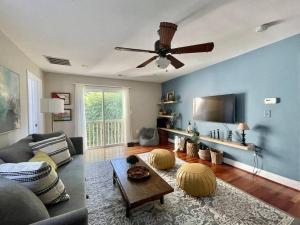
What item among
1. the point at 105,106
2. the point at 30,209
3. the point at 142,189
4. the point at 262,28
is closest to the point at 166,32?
the point at 262,28

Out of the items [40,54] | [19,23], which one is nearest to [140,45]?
[19,23]

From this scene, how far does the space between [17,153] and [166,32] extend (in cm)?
213

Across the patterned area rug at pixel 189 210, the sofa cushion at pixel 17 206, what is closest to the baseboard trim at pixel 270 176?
the patterned area rug at pixel 189 210

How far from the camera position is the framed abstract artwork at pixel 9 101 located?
200 centimetres

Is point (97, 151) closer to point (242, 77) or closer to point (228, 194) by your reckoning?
point (228, 194)

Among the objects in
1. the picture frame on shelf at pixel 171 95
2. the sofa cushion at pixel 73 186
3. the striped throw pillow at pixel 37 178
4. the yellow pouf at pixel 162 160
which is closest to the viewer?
the striped throw pillow at pixel 37 178

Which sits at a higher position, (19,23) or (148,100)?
(19,23)

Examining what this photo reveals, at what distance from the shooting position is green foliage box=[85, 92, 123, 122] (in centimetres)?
502

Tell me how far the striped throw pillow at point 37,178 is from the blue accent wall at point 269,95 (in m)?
3.19

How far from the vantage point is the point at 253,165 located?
3021 millimetres

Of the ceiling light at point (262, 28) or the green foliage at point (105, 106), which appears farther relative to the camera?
the green foliage at point (105, 106)

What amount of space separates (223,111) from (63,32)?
3243mm

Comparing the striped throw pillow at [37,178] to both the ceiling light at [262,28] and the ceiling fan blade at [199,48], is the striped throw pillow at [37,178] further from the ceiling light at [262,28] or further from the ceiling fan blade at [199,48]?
the ceiling light at [262,28]

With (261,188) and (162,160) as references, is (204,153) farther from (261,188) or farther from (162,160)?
(261,188)
